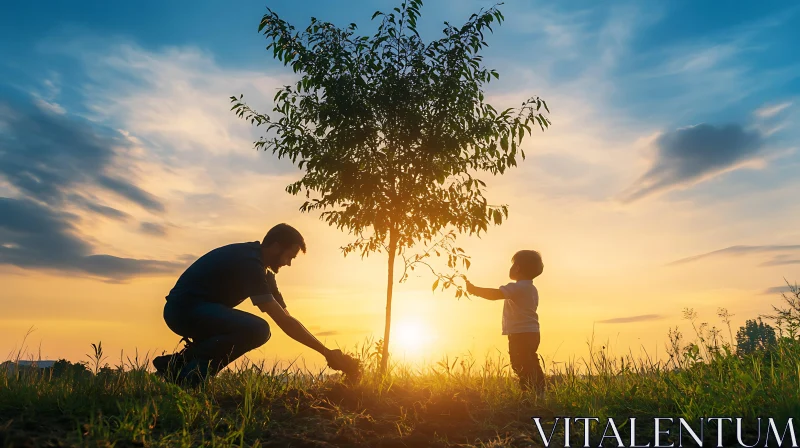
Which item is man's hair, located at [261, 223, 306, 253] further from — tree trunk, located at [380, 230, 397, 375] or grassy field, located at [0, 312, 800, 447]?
tree trunk, located at [380, 230, 397, 375]

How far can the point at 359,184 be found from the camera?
8.46 metres

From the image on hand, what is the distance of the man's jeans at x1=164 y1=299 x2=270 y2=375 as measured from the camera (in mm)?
6090

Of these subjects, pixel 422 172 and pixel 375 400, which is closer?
pixel 375 400

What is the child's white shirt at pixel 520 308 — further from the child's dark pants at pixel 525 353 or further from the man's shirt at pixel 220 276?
the man's shirt at pixel 220 276

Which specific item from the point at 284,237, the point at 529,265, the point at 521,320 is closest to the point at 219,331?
the point at 284,237

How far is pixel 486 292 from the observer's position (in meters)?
8.01

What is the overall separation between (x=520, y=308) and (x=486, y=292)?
477 mm

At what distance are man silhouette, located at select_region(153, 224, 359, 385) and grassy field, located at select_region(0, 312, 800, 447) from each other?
0.93 ft

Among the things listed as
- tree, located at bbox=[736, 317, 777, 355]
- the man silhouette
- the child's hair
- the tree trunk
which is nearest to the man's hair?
the man silhouette

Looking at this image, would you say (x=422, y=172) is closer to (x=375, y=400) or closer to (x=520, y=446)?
(x=375, y=400)

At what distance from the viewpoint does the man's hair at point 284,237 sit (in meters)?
6.49

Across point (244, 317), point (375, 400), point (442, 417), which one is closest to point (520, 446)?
point (442, 417)

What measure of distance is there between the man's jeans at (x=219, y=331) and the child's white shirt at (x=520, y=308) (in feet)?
10.3

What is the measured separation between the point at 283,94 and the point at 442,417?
5.62 metres
